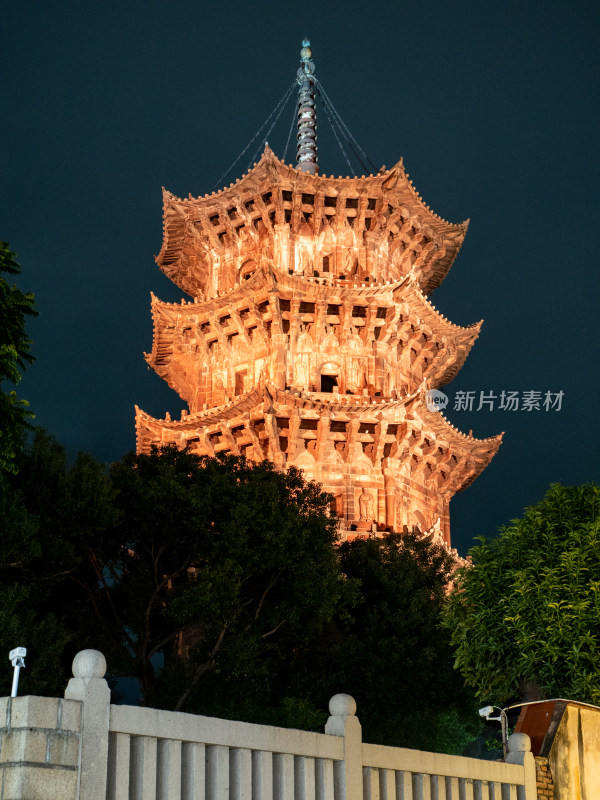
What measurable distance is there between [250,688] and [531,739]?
480 inches

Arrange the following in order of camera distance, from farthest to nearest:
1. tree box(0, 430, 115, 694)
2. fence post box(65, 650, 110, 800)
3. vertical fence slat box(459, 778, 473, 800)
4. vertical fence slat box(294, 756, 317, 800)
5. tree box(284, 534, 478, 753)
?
tree box(284, 534, 478, 753) → tree box(0, 430, 115, 694) → vertical fence slat box(459, 778, 473, 800) → vertical fence slat box(294, 756, 317, 800) → fence post box(65, 650, 110, 800)

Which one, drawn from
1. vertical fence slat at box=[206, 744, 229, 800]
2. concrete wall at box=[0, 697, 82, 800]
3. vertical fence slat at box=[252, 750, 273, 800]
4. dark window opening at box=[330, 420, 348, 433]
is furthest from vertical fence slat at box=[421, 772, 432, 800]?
dark window opening at box=[330, 420, 348, 433]

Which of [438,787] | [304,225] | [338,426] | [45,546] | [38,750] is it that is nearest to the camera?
[38,750]

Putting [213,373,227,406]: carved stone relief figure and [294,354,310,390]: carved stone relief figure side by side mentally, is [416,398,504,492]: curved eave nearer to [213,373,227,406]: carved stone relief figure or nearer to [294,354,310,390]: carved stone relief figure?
[294,354,310,390]: carved stone relief figure

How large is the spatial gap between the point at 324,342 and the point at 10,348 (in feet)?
84.7

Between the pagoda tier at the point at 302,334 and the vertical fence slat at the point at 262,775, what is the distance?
3086 cm

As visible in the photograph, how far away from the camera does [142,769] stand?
35.1 feet

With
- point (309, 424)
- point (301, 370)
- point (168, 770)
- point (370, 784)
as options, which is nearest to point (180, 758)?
point (168, 770)

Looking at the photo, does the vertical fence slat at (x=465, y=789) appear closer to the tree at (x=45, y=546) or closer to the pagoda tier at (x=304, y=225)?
the tree at (x=45, y=546)

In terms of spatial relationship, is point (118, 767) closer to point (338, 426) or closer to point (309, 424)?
point (309, 424)

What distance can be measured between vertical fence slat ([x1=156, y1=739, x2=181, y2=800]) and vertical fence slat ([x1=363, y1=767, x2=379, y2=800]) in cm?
291

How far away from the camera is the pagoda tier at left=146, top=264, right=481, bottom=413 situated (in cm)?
4366

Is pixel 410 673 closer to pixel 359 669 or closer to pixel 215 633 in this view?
pixel 359 669

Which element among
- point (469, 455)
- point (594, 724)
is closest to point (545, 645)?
point (594, 724)
